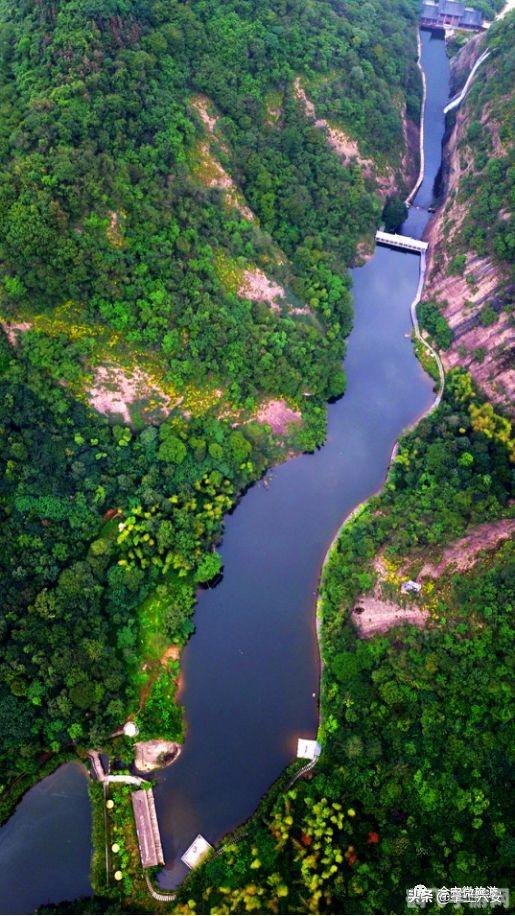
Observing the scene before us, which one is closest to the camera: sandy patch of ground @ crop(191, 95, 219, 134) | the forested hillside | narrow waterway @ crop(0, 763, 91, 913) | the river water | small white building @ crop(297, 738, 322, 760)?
narrow waterway @ crop(0, 763, 91, 913)

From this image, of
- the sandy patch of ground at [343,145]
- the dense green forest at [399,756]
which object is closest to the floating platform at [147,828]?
the dense green forest at [399,756]

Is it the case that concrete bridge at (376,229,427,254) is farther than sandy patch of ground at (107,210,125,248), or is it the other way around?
concrete bridge at (376,229,427,254)

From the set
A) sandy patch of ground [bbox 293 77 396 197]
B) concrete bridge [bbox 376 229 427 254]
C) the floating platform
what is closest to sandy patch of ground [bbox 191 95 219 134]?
sandy patch of ground [bbox 293 77 396 197]

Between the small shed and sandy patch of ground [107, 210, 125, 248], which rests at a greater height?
sandy patch of ground [107, 210, 125, 248]

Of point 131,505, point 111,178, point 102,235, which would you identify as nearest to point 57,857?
point 131,505

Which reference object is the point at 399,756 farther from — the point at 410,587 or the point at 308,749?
the point at 410,587

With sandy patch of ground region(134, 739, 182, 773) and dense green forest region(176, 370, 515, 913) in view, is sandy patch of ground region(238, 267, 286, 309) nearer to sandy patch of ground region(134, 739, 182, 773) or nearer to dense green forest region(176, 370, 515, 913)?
dense green forest region(176, 370, 515, 913)
